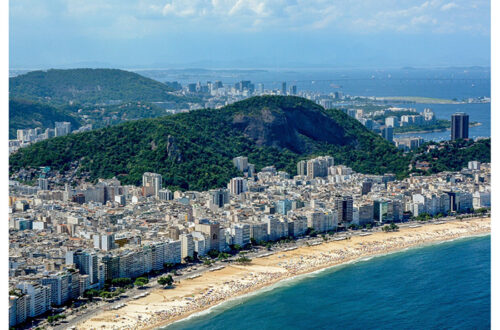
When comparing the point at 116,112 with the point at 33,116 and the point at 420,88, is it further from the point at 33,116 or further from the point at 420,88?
the point at 420,88

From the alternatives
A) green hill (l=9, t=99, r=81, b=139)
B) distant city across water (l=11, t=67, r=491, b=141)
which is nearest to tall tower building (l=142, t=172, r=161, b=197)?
green hill (l=9, t=99, r=81, b=139)

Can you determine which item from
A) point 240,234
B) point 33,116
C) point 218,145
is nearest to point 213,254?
point 240,234

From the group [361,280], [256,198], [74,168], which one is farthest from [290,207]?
[74,168]

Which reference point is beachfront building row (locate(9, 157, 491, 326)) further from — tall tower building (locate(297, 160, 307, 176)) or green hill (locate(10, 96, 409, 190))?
green hill (locate(10, 96, 409, 190))

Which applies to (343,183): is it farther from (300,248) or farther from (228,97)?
(228,97)

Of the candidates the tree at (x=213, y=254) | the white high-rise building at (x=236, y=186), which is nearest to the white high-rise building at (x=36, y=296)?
the tree at (x=213, y=254)

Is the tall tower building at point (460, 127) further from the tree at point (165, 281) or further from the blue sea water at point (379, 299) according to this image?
the tree at point (165, 281)
